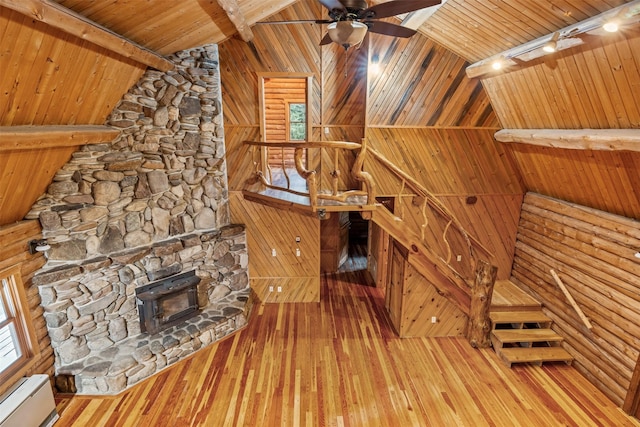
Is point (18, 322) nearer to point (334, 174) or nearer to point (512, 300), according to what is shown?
point (334, 174)

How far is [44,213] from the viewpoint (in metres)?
3.66

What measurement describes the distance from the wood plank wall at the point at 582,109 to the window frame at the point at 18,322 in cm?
604

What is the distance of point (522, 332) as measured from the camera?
4781 millimetres

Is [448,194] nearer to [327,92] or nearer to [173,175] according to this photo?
[327,92]

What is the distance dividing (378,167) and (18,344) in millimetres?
5341

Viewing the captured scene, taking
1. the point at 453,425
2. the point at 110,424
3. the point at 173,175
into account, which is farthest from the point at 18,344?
the point at 453,425

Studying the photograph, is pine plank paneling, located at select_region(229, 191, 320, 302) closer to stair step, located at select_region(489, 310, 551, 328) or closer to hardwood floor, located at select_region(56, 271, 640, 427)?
hardwood floor, located at select_region(56, 271, 640, 427)

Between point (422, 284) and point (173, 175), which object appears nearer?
point (173, 175)

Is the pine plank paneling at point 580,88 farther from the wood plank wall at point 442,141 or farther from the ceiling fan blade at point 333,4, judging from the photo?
the ceiling fan blade at point 333,4

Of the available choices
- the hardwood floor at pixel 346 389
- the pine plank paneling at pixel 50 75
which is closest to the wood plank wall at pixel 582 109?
the hardwood floor at pixel 346 389

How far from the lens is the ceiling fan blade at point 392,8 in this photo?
2.54 m

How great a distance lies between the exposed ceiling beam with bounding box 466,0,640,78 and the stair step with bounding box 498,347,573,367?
3.77 m

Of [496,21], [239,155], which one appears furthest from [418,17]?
[239,155]

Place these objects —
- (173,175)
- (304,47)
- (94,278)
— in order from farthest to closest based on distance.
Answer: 1. (304,47)
2. (173,175)
3. (94,278)
